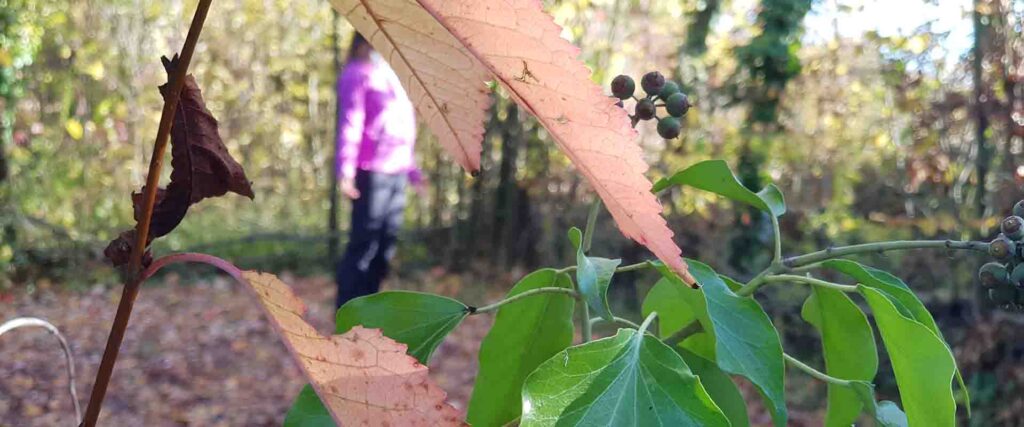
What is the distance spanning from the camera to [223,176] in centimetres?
47

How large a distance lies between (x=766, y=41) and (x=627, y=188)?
501 centimetres

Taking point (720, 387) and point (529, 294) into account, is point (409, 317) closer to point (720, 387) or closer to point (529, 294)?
point (529, 294)

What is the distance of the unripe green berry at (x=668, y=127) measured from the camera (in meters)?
0.65

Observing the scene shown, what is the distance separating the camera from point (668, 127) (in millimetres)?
659

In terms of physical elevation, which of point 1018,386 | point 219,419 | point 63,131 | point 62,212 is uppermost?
point 63,131

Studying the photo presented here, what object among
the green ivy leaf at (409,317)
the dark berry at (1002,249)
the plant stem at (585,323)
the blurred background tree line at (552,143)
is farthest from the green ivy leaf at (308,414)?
the blurred background tree line at (552,143)

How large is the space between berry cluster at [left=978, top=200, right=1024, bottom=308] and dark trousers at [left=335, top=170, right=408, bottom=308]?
171 inches

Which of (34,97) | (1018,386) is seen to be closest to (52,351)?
(34,97)

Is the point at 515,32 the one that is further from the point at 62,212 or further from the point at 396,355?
the point at 62,212

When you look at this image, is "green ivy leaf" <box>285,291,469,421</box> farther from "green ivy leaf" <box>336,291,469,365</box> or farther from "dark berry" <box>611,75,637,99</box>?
"dark berry" <box>611,75,637,99</box>

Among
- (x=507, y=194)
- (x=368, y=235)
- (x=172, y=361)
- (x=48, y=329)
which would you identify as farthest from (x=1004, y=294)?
(x=507, y=194)

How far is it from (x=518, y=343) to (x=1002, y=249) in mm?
319

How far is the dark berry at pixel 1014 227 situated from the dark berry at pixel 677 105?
0.73 feet

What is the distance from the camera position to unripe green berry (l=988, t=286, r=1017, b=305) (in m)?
0.56
